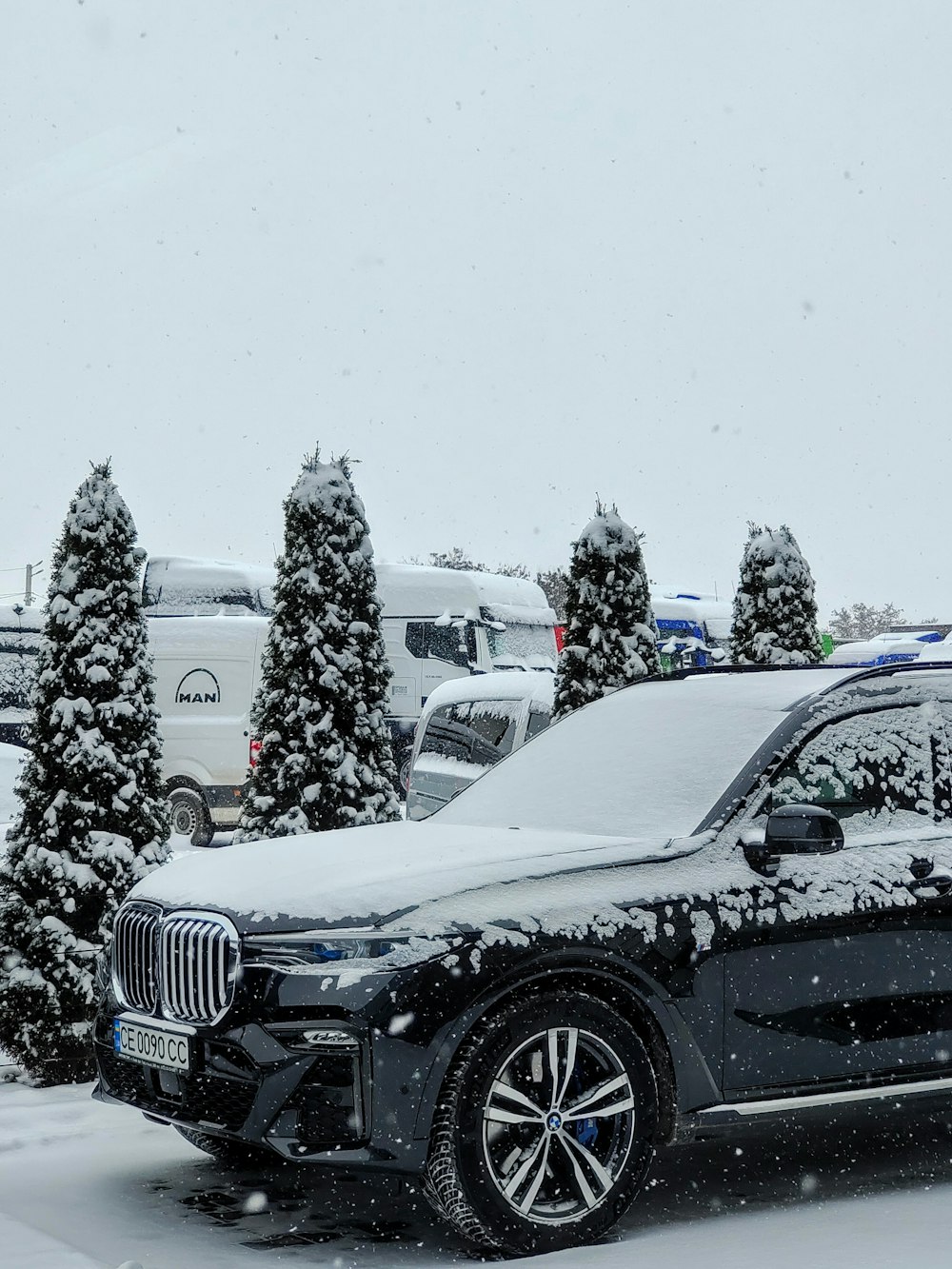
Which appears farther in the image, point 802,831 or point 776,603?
point 776,603

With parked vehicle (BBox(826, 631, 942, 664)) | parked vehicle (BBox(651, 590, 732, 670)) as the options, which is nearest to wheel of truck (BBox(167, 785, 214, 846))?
parked vehicle (BBox(826, 631, 942, 664))

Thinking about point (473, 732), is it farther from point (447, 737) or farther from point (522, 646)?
point (522, 646)

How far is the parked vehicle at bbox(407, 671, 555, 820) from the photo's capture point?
15.7m

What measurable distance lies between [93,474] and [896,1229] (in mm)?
5416

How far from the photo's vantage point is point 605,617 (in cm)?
1243

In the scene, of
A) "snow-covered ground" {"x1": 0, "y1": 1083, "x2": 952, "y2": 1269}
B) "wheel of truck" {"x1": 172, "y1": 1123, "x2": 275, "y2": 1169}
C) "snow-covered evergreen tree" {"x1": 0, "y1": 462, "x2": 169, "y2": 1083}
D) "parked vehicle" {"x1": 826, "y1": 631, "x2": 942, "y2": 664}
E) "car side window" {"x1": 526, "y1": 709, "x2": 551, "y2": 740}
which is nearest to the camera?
"snow-covered ground" {"x1": 0, "y1": 1083, "x2": 952, "y2": 1269}

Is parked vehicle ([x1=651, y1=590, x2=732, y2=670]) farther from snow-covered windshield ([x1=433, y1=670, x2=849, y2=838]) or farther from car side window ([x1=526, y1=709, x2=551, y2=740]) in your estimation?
snow-covered windshield ([x1=433, y1=670, x2=849, y2=838])

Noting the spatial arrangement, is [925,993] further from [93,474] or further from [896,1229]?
[93,474]

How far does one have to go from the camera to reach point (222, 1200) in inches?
220

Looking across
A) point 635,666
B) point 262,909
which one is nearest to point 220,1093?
point 262,909

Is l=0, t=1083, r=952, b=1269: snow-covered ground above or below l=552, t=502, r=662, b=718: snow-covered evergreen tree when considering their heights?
below

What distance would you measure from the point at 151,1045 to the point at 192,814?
18.3 meters

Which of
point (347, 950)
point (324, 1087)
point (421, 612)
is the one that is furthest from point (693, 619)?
point (324, 1087)

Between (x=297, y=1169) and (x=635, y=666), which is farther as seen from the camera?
(x=635, y=666)
